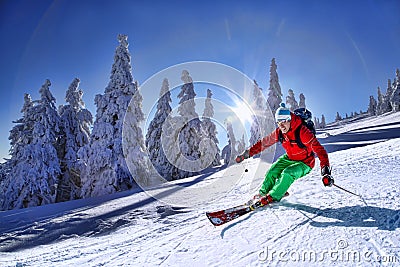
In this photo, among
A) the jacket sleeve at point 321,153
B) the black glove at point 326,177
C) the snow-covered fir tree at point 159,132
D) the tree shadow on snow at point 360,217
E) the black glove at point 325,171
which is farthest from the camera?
the snow-covered fir tree at point 159,132

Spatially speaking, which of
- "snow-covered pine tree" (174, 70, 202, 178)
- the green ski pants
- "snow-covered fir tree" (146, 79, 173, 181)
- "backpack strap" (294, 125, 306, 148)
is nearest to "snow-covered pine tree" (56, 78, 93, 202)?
"snow-covered fir tree" (146, 79, 173, 181)

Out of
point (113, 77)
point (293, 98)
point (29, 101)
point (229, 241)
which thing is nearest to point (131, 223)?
point (229, 241)

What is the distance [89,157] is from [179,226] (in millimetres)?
14772

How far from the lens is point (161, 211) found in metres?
6.16

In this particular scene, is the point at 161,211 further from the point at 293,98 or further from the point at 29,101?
the point at 293,98

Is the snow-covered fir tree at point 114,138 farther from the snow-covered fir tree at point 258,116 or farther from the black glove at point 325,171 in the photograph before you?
the snow-covered fir tree at point 258,116

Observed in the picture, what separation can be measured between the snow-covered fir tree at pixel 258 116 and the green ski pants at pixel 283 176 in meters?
30.3

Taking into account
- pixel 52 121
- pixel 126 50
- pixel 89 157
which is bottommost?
pixel 89 157

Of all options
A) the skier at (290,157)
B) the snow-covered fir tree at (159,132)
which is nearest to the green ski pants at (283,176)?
the skier at (290,157)

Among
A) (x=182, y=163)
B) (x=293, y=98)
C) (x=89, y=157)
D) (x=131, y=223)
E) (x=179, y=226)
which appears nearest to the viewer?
(x=179, y=226)

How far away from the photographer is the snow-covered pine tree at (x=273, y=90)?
35.1m

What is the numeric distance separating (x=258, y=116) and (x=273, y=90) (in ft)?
14.4

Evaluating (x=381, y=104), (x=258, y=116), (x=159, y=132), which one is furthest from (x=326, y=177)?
(x=381, y=104)

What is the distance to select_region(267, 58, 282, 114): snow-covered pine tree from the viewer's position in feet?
115
